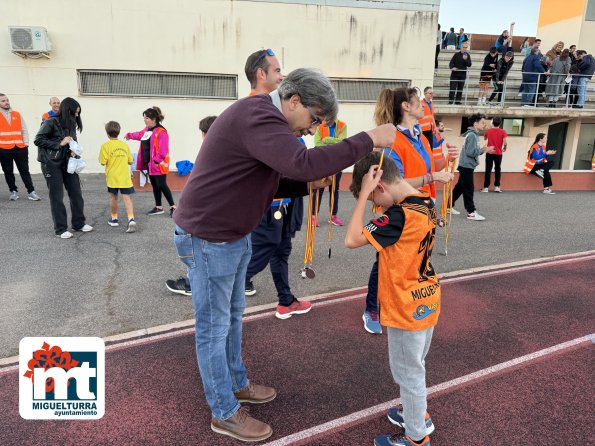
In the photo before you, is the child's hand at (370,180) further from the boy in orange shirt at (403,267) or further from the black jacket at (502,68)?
the black jacket at (502,68)

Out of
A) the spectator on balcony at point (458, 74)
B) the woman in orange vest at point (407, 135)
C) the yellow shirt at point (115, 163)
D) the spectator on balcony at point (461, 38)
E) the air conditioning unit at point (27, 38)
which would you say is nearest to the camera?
the woman in orange vest at point (407, 135)

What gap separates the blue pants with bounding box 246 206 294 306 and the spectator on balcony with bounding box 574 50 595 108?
16.0 m

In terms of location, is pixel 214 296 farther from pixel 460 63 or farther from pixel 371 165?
pixel 460 63

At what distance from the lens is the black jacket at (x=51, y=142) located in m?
6.25

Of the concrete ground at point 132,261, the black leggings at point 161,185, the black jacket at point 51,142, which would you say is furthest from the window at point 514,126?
the black jacket at point 51,142

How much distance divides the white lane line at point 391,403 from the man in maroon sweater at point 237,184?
7.9 inches

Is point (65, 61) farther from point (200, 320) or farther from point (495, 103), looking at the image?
point (495, 103)

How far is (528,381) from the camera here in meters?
3.27

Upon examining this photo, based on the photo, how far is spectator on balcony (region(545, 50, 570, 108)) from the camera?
15312mm

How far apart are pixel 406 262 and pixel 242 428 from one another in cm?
141

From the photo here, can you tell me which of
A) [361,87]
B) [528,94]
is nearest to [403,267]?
[361,87]

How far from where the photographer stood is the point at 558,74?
597 inches

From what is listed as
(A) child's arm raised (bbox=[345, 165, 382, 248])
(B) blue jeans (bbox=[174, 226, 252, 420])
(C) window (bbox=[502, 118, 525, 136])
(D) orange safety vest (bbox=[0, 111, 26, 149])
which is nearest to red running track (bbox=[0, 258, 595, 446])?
(B) blue jeans (bbox=[174, 226, 252, 420])

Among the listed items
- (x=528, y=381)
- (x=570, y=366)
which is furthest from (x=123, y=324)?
(x=570, y=366)
